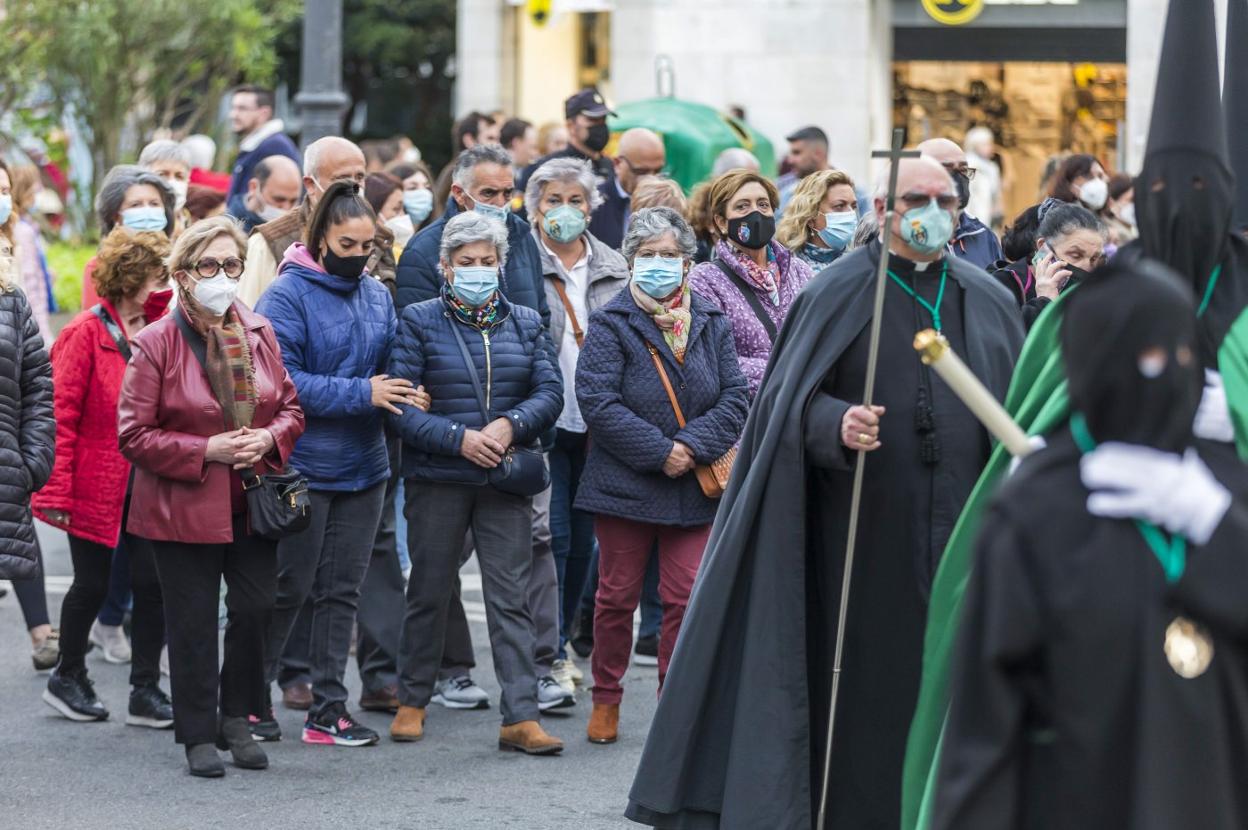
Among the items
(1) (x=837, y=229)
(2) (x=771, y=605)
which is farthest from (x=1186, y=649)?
(1) (x=837, y=229)

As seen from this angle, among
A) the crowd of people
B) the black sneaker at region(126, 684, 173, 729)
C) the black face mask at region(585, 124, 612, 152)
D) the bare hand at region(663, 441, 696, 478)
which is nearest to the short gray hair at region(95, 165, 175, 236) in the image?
the crowd of people

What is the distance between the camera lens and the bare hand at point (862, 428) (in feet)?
17.6

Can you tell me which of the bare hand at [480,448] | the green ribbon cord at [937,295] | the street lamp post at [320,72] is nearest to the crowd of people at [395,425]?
the bare hand at [480,448]

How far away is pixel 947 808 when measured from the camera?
358cm

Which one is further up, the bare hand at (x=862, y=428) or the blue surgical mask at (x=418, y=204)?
the blue surgical mask at (x=418, y=204)

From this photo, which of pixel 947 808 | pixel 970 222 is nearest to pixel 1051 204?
pixel 970 222

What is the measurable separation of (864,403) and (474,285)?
2574 millimetres

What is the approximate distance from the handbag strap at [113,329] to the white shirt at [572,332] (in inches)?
67.7

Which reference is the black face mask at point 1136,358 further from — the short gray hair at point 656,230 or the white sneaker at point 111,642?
the white sneaker at point 111,642

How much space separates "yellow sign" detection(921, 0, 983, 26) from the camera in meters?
22.5

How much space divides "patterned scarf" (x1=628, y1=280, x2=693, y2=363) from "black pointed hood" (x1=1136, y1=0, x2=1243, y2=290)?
321 cm

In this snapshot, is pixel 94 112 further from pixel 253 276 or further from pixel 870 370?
pixel 870 370

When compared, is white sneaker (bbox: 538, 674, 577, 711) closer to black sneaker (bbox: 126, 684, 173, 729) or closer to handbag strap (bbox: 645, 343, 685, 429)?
handbag strap (bbox: 645, 343, 685, 429)

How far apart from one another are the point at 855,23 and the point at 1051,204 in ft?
45.4
